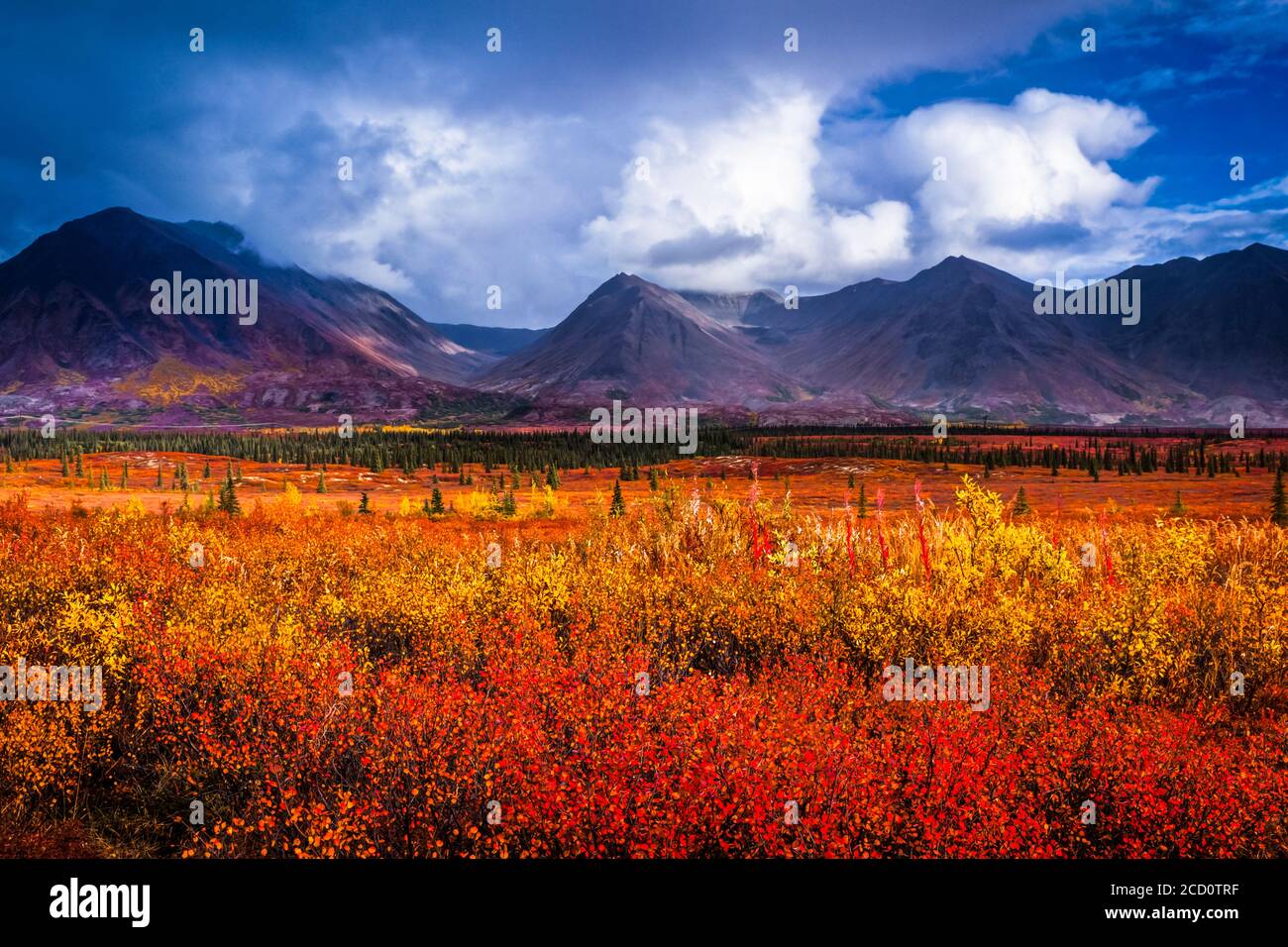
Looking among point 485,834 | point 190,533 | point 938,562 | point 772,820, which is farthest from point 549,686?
point 190,533

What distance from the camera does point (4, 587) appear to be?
14.5 metres

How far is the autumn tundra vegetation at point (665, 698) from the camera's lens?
7.39 m

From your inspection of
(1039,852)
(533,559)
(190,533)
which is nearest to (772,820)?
(1039,852)

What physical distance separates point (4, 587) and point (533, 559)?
Result: 10166 mm

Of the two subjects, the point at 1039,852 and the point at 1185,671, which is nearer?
the point at 1039,852

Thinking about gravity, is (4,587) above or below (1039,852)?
above

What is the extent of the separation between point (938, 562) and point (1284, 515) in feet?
68.6

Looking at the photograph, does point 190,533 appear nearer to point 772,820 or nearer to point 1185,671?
point 772,820

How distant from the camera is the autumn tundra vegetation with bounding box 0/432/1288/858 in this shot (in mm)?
7395

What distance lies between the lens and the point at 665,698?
9438 millimetres

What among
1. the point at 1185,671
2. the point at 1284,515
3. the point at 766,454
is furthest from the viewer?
the point at 766,454

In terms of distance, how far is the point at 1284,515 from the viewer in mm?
27781

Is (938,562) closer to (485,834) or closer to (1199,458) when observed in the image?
(485,834)

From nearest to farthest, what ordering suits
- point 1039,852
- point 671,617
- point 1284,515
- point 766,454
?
point 1039,852
point 671,617
point 1284,515
point 766,454
